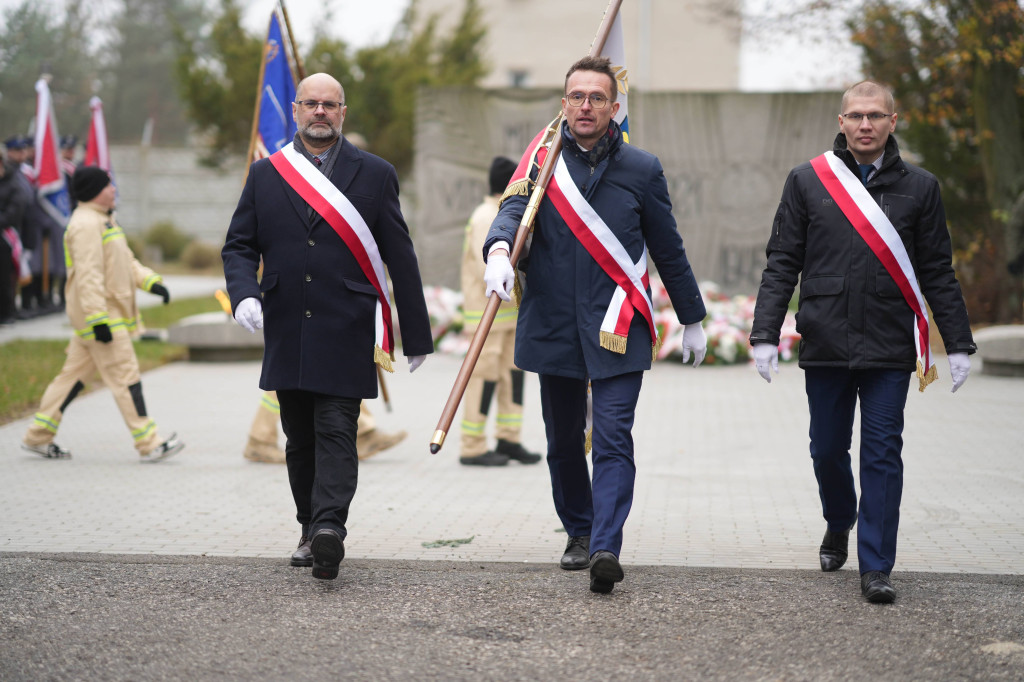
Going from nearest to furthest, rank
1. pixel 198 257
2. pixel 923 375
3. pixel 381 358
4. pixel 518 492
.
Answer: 1. pixel 923 375
2. pixel 381 358
3. pixel 518 492
4. pixel 198 257

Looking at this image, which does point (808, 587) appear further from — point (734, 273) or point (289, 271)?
point (734, 273)

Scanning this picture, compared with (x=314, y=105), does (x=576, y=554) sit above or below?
below

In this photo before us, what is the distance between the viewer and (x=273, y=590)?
472cm

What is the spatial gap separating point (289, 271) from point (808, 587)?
229 cm

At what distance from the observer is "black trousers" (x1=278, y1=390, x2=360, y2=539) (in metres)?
4.85

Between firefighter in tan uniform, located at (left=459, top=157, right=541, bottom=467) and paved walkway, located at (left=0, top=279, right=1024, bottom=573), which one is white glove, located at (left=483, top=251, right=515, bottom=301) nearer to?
paved walkway, located at (left=0, top=279, right=1024, bottom=573)

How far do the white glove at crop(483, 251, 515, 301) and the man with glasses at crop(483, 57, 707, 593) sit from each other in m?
0.03

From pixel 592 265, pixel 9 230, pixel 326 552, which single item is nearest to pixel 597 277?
pixel 592 265

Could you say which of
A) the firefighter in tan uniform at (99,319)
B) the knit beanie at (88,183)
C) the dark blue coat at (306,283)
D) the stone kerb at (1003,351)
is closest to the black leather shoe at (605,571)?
A: the dark blue coat at (306,283)

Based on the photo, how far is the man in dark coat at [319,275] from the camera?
4938mm

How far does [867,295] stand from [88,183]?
16.3 feet

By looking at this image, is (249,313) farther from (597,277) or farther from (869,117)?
(869,117)

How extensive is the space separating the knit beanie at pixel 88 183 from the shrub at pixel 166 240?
27908 millimetres

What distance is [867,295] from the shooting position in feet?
15.7
